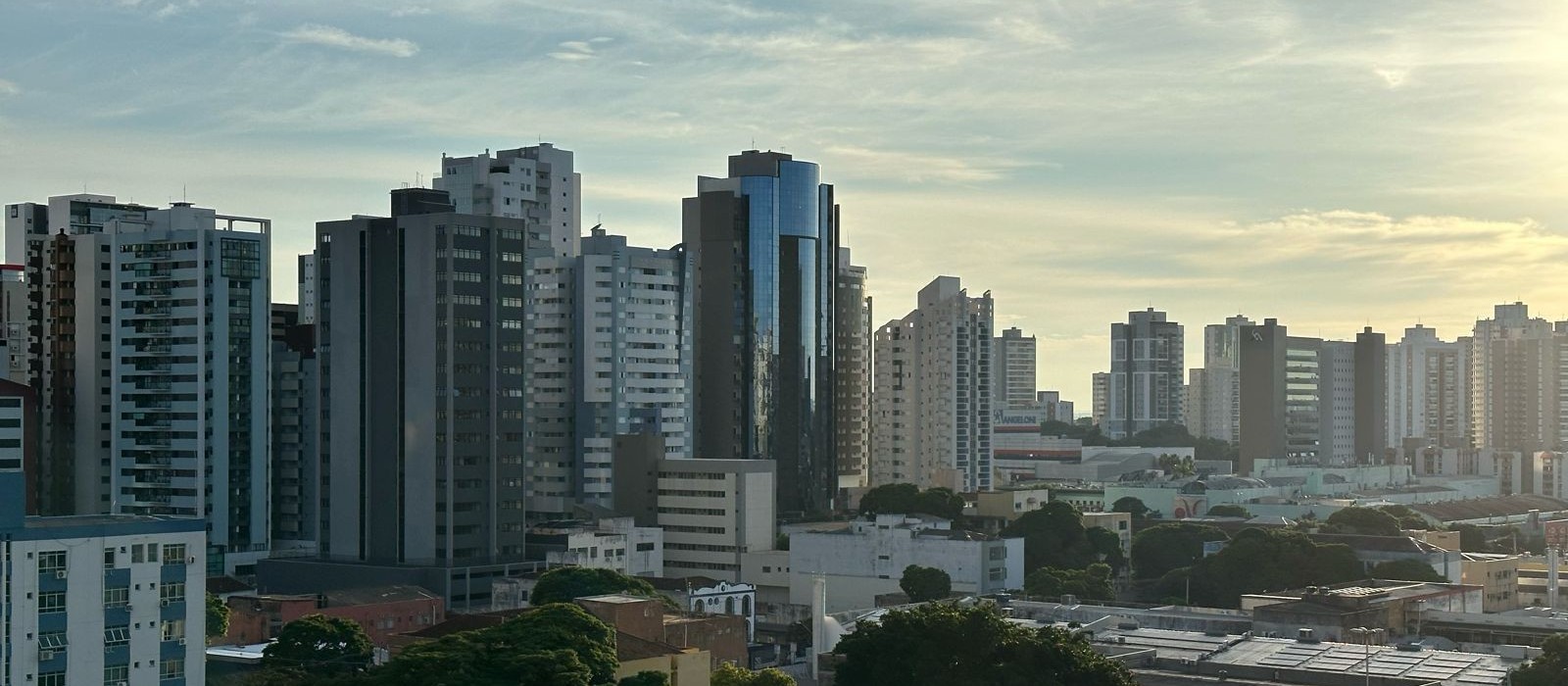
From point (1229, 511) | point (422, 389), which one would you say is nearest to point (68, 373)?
point (422, 389)

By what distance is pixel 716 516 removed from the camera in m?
73.4

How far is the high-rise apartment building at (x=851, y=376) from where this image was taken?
107 meters

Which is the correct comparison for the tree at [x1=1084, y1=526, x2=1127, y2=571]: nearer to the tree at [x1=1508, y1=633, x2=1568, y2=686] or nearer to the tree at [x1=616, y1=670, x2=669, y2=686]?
the tree at [x1=1508, y1=633, x2=1568, y2=686]

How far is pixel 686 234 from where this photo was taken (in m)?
95.5

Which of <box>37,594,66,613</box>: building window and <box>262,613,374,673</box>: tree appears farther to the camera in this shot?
<box>262,613,374,673</box>: tree

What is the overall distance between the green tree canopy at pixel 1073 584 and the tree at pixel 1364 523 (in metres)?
19.1

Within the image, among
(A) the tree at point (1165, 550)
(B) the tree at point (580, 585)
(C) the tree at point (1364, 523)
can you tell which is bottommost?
(A) the tree at point (1165, 550)

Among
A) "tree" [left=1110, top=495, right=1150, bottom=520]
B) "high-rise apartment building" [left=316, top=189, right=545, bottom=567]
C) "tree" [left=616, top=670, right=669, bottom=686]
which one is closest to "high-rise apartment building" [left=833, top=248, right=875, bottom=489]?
"tree" [left=1110, top=495, right=1150, bottom=520]

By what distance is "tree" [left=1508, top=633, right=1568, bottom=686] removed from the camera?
130 ft

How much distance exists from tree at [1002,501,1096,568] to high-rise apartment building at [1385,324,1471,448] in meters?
82.8

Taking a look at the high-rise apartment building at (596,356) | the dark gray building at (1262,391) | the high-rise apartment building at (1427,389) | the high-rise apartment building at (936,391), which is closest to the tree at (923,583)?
the high-rise apartment building at (596,356)

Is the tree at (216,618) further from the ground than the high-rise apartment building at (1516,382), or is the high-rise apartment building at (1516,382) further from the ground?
the high-rise apartment building at (1516,382)

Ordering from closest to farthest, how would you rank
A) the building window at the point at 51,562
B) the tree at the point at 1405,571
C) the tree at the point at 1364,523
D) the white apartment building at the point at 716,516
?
the building window at the point at 51,562 < the tree at the point at 1405,571 < the white apartment building at the point at 716,516 < the tree at the point at 1364,523

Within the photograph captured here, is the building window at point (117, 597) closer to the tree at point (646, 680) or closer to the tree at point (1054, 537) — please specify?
the tree at point (646, 680)
